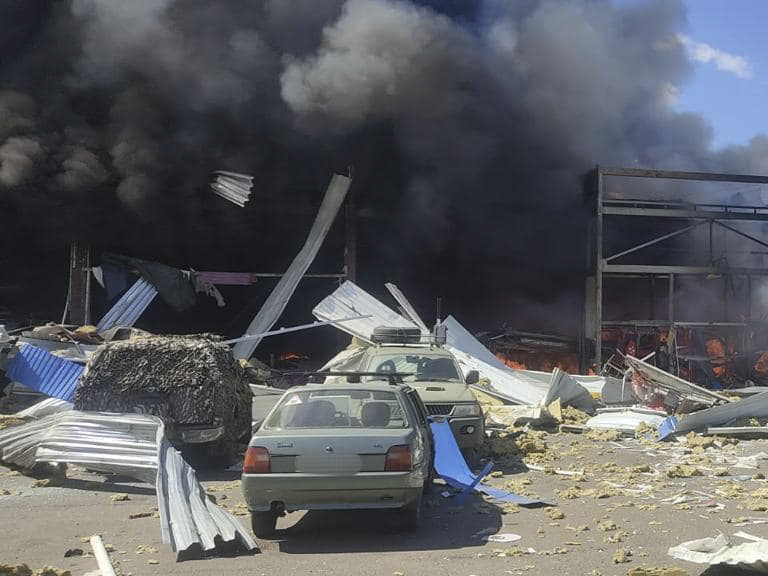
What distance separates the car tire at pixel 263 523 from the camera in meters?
6.06

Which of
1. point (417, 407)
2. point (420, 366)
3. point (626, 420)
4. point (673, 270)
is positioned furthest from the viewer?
point (673, 270)

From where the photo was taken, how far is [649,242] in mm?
19609

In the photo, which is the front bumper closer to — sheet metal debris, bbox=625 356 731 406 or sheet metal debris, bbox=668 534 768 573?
sheet metal debris, bbox=668 534 768 573

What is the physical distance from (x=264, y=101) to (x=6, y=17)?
21.5 ft

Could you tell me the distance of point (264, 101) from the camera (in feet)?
64.6

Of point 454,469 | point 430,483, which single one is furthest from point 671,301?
point 430,483

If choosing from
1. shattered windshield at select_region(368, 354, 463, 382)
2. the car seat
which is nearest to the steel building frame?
shattered windshield at select_region(368, 354, 463, 382)

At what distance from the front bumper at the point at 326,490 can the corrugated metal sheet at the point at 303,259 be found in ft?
41.0

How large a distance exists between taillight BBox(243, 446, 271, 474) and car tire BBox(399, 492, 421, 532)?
1085 mm

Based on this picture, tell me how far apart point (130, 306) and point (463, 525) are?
42.2 feet

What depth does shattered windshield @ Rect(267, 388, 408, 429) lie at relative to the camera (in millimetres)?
6449

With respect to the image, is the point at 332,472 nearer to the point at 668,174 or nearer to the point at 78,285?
the point at 78,285

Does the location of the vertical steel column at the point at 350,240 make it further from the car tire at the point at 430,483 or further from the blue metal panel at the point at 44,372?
the car tire at the point at 430,483

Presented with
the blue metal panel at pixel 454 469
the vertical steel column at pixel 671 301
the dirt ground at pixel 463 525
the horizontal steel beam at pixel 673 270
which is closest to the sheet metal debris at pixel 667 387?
the dirt ground at pixel 463 525
